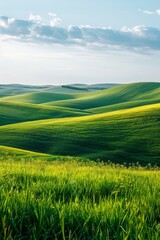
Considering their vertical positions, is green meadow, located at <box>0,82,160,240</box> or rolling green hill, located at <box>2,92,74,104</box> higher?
rolling green hill, located at <box>2,92,74,104</box>

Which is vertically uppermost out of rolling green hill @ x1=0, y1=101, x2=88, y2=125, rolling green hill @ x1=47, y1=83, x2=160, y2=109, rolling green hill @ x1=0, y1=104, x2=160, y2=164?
rolling green hill @ x1=47, y1=83, x2=160, y2=109

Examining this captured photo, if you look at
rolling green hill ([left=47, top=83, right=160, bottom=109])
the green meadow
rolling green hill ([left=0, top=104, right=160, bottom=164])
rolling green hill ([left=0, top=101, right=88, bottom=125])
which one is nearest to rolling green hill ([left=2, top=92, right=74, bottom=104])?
the green meadow

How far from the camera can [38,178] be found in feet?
25.6

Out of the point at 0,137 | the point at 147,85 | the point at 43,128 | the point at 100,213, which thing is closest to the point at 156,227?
the point at 100,213

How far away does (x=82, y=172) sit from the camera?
9781 mm

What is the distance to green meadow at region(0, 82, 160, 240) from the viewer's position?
4.25 m

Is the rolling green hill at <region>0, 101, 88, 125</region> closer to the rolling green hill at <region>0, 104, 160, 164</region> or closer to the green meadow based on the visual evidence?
the green meadow

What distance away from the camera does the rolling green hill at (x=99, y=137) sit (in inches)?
2053

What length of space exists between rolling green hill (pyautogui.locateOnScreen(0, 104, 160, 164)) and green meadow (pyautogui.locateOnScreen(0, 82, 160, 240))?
4.6 inches

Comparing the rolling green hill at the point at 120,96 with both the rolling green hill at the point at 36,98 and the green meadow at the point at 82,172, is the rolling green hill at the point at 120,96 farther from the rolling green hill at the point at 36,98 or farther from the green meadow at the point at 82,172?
the rolling green hill at the point at 36,98

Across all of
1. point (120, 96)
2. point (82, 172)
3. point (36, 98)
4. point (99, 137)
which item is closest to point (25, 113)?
point (99, 137)

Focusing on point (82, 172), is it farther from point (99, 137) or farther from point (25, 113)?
point (25, 113)

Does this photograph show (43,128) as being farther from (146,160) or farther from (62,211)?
(62,211)

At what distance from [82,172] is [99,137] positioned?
50.4 meters
